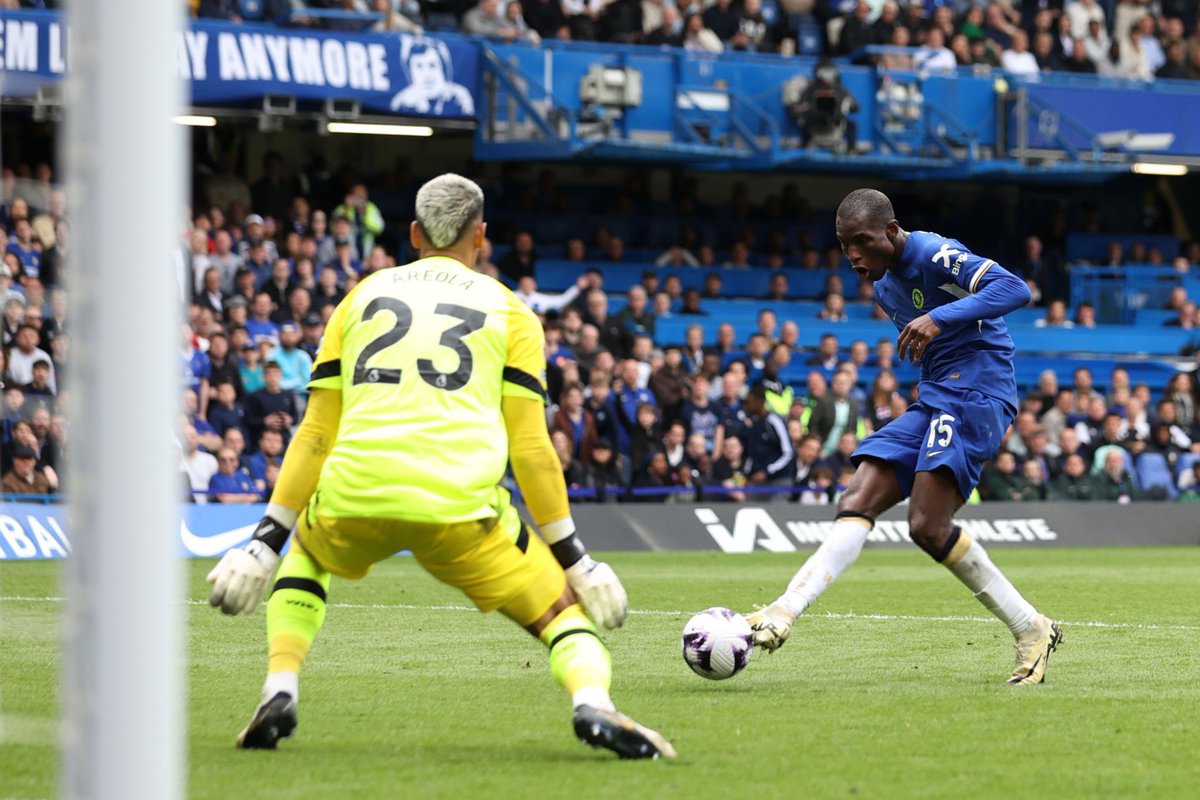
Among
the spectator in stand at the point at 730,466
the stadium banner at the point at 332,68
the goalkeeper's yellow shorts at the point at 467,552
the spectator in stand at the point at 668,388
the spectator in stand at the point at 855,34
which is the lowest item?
the spectator in stand at the point at 730,466

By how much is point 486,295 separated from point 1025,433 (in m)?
17.3

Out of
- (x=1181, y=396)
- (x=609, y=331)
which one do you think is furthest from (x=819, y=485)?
(x=1181, y=396)

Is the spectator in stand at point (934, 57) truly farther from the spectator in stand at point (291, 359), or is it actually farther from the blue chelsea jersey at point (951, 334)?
the blue chelsea jersey at point (951, 334)

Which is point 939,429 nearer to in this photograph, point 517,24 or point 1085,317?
point 517,24

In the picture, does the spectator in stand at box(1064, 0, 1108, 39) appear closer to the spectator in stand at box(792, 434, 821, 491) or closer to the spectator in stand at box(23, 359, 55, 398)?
the spectator in stand at box(792, 434, 821, 491)

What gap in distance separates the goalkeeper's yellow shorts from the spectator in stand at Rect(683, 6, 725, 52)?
68.7 feet

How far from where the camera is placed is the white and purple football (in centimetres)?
823

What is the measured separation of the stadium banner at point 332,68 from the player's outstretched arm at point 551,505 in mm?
16762

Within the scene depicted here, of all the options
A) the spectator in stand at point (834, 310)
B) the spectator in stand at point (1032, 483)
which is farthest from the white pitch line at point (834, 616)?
the spectator in stand at point (834, 310)

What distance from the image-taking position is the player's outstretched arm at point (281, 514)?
615 centimetres

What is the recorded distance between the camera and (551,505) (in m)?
6.12

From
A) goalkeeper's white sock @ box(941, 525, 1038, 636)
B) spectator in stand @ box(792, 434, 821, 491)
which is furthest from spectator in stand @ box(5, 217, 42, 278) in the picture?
goalkeeper's white sock @ box(941, 525, 1038, 636)

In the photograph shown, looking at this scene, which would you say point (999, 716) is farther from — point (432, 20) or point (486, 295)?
point (432, 20)

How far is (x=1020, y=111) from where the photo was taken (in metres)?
27.7
